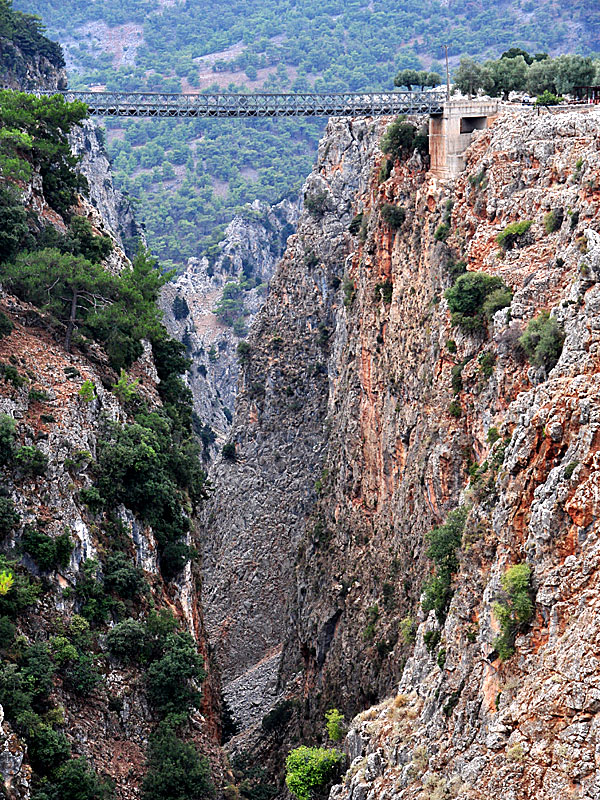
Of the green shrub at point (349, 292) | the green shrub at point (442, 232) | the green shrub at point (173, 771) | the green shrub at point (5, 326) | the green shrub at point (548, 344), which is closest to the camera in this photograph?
the green shrub at point (548, 344)

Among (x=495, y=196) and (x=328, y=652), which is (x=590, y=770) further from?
(x=328, y=652)

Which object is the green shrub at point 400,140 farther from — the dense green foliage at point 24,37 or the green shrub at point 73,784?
the dense green foliage at point 24,37

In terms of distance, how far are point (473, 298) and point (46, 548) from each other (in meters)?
20.0

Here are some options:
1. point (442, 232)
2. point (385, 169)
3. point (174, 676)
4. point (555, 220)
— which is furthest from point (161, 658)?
point (385, 169)

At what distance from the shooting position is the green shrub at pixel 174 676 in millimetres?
42219

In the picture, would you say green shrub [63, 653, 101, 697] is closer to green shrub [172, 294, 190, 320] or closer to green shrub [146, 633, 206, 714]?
green shrub [146, 633, 206, 714]

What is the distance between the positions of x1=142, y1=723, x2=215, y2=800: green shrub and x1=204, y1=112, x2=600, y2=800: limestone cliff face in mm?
7549

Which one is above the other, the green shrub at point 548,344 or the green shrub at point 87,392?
the green shrub at point 548,344

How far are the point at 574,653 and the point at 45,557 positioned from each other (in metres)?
22.7

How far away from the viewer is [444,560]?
3703 cm

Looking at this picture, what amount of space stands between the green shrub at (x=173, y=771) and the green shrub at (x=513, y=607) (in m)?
17.4

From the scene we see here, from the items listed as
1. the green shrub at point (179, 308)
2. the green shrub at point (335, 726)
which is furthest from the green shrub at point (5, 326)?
the green shrub at point (179, 308)

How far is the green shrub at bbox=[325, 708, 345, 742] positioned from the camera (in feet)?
169

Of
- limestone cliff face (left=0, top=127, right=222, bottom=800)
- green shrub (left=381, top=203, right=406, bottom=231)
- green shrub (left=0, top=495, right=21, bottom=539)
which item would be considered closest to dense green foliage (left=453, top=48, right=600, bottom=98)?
green shrub (left=381, top=203, right=406, bottom=231)
